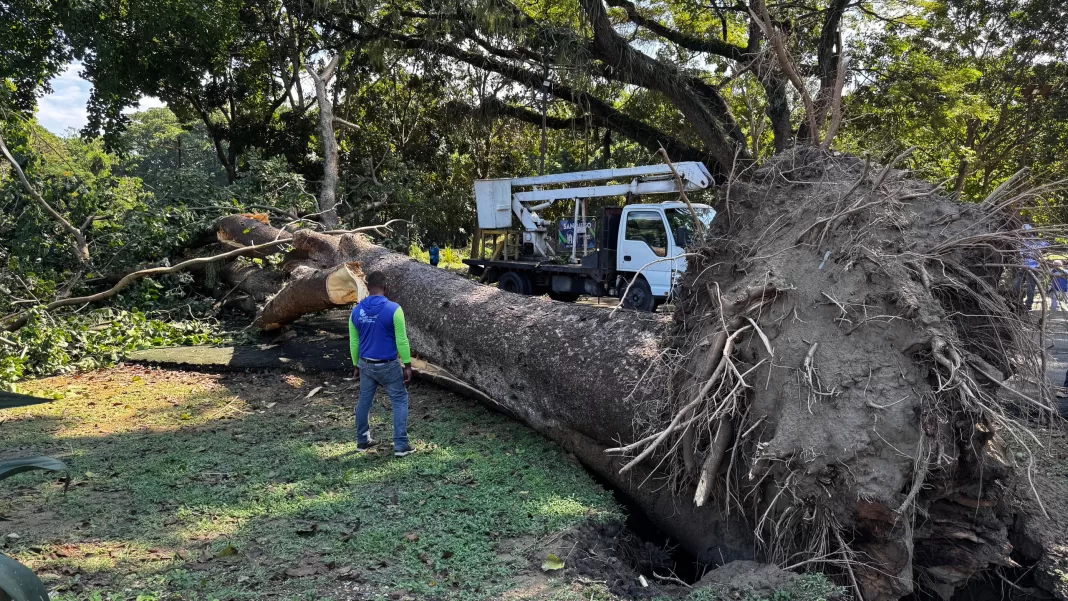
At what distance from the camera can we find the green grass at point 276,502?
3.33 meters

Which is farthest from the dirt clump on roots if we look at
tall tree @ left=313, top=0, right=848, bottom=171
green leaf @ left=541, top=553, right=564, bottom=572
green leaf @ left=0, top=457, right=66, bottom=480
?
tall tree @ left=313, top=0, right=848, bottom=171

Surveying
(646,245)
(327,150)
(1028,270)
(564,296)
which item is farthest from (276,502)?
(327,150)

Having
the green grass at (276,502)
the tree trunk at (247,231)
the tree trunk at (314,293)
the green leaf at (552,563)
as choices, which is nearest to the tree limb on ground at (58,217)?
the tree trunk at (247,231)

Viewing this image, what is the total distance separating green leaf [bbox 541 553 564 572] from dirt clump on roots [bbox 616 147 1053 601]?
2.47ft

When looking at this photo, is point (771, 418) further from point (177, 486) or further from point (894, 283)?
point (177, 486)

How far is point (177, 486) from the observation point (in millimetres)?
4523

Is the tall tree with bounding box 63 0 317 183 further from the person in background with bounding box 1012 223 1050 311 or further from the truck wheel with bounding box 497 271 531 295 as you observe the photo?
the person in background with bounding box 1012 223 1050 311

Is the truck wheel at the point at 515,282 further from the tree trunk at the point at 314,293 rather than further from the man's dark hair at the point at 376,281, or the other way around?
the man's dark hair at the point at 376,281

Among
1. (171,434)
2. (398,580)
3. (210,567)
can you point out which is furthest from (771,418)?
(171,434)

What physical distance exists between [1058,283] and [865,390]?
5.08ft

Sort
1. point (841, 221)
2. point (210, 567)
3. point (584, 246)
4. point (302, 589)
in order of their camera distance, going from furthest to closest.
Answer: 1. point (584, 246)
2. point (841, 221)
3. point (210, 567)
4. point (302, 589)

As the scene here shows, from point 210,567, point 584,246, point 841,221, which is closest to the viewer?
point 210,567

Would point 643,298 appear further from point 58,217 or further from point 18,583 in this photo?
point 18,583

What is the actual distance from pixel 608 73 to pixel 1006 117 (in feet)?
35.2
